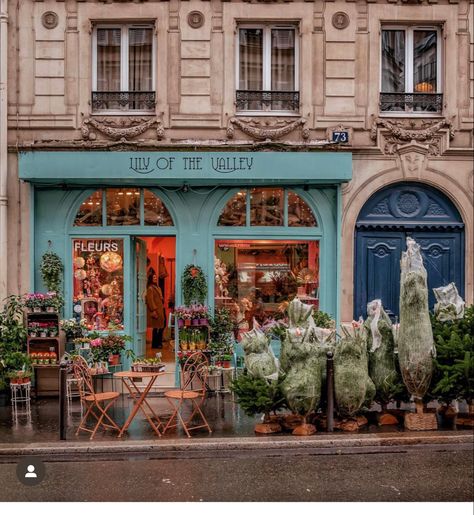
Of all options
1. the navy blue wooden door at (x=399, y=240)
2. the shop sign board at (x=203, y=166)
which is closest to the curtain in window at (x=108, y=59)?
the shop sign board at (x=203, y=166)

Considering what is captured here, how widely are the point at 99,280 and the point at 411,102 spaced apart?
252 inches

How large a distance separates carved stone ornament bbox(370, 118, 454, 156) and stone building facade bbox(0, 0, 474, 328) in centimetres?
2

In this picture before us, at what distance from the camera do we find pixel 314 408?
9.24 meters

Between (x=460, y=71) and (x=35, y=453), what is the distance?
31.3ft

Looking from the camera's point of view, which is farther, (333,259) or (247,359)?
(333,259)

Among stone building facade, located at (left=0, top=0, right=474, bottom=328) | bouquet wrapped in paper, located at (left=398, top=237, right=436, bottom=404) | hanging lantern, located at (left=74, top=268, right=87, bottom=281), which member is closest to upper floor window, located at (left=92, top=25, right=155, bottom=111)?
stone building facade, located at (left=0, top=0, right=474, bottom=328)

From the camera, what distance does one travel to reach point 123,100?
13.3 metres

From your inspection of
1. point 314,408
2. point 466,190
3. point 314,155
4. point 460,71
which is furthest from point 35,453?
point 460,71

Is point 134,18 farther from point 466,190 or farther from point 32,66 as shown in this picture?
point 466,190

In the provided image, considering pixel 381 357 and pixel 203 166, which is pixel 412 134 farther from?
pixel 381 357

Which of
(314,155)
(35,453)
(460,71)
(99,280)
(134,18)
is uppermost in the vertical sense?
(134,18)

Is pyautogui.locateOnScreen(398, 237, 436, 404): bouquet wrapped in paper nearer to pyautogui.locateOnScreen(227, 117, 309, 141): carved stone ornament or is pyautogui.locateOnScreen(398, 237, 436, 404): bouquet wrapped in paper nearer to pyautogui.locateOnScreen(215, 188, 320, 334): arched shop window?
pyautogui.locateOnScreen(215, 188, 320, 334): arched shop window

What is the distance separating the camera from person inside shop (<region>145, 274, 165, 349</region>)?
14.2 meters

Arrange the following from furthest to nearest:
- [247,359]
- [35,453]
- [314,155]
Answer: [314,155]
[247,359]
[35,453]
